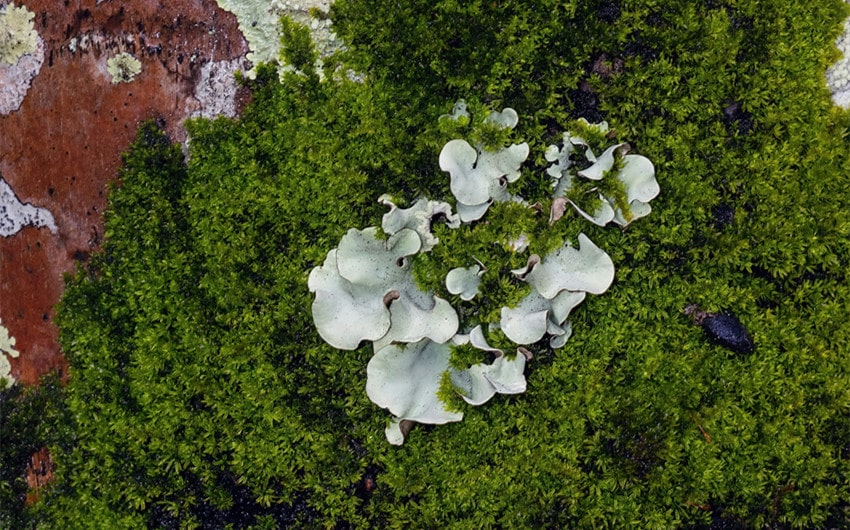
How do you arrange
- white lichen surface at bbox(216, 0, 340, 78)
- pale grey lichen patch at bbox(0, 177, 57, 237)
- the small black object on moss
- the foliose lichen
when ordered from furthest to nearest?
pale grey lichen patch at bbox(0, 177, 57, 237) < white lichen surface at bbox(216, 0, 340, 78) < the small black object on moss < the foliose lichen

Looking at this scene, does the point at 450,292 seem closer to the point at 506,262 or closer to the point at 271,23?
the point at 506,262

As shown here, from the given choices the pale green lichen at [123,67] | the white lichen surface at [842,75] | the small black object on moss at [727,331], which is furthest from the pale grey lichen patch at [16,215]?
the white lichen surface at [842,75]

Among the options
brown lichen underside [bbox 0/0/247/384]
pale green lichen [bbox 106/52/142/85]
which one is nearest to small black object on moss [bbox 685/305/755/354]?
brown lichen underside [bbox 0/0/247/384]

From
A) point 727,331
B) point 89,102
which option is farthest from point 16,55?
point 727,331

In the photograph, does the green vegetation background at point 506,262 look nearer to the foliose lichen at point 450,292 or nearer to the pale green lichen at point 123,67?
the foliose lichen at point 450,292

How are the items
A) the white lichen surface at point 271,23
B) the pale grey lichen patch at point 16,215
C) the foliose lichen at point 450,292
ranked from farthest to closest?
the pale grey lichen patch at point 16,215 < the white lichen surface at point 271,23 < the foliose lichen at point 450,292

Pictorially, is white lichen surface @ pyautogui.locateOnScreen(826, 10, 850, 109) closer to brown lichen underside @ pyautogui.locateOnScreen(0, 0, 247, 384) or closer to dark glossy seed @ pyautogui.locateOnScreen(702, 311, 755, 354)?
dark glossy seed @ pyautogui.locateOnScreen(702, 311, 755, 354)
